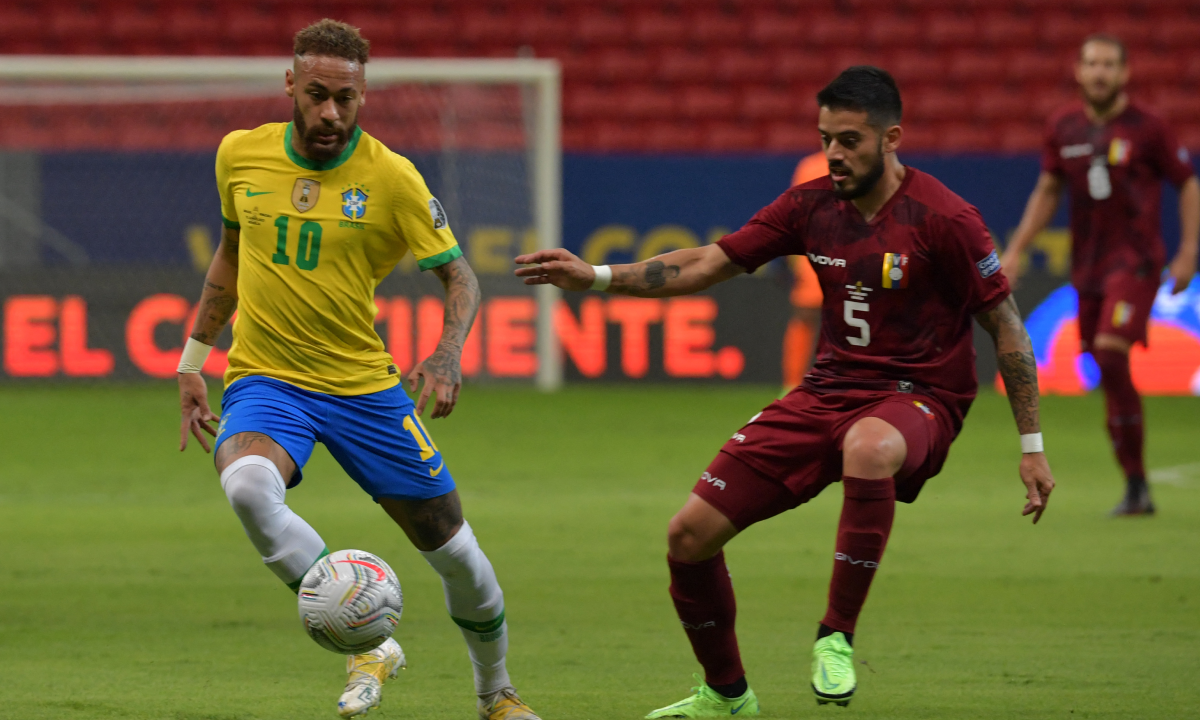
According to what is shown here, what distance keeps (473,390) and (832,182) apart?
33.8 ft

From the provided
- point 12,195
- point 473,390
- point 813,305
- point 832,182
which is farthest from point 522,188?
point 832,182

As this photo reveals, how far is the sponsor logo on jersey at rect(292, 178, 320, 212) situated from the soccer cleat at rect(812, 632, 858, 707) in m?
1.83

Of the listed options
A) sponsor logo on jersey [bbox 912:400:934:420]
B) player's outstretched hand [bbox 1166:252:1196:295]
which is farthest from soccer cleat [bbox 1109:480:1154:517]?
sponsor logo on jersey [bbox 912:400:934:420]

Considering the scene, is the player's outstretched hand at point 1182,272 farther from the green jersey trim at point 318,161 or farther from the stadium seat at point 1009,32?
the stadium seat at point 1009,32

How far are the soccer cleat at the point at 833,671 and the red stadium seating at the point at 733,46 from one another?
42.3 feet

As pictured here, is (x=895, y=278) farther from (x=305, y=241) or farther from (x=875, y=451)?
(x=305, y=241)

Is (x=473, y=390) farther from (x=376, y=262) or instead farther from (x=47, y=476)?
(x=376, y=262)

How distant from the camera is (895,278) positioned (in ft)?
15.0

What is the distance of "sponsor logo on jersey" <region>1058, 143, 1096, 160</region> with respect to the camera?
A: 847 cm

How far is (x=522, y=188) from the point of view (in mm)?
15219

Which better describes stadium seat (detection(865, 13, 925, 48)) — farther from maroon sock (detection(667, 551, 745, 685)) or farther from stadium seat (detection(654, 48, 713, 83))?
maroon sock (detection(667, 551, 745, 685))

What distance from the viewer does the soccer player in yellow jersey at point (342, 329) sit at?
432cm

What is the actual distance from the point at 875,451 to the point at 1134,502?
4.46 m

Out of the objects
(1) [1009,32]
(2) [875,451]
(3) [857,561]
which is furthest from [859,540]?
(1) [1009,32]
